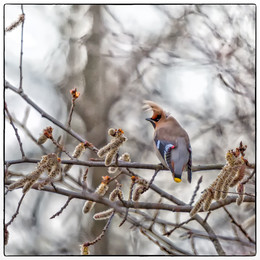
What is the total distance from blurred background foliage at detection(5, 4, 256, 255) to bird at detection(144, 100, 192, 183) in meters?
0.31

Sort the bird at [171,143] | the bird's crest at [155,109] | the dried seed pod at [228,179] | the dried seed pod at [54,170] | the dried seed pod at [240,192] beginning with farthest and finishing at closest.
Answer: the bird's crest at [155,109] < the bird at [171,143] < the dried seed pod at [240,192] < the dried seed pod at [54,170] < the dried seed pod at [228,179]

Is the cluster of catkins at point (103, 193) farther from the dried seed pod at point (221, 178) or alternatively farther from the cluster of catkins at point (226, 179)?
the dried seed pod at point (221, 178)

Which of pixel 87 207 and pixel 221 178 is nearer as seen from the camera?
pixel 221 178

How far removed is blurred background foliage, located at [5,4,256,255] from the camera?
3.33 m

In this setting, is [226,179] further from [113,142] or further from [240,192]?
[113,142]

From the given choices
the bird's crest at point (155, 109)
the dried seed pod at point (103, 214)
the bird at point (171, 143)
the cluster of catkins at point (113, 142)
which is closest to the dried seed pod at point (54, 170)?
the cluster of catkins at point (113, 142)

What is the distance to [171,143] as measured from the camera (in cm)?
315

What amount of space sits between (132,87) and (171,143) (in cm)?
189

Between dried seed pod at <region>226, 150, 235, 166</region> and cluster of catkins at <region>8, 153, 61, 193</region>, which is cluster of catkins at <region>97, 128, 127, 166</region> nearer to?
cluster of catkins at <region>8, 153, 61, 193</region>

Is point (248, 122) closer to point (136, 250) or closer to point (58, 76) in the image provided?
point (136, 250)

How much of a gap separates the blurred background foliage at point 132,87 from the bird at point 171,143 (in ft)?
1.01

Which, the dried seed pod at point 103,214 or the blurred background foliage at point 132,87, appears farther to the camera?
the blurred background foliage at point 132,87

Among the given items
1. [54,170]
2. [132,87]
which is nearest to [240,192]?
[54,170]

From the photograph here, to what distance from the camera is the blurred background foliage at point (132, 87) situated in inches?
131
